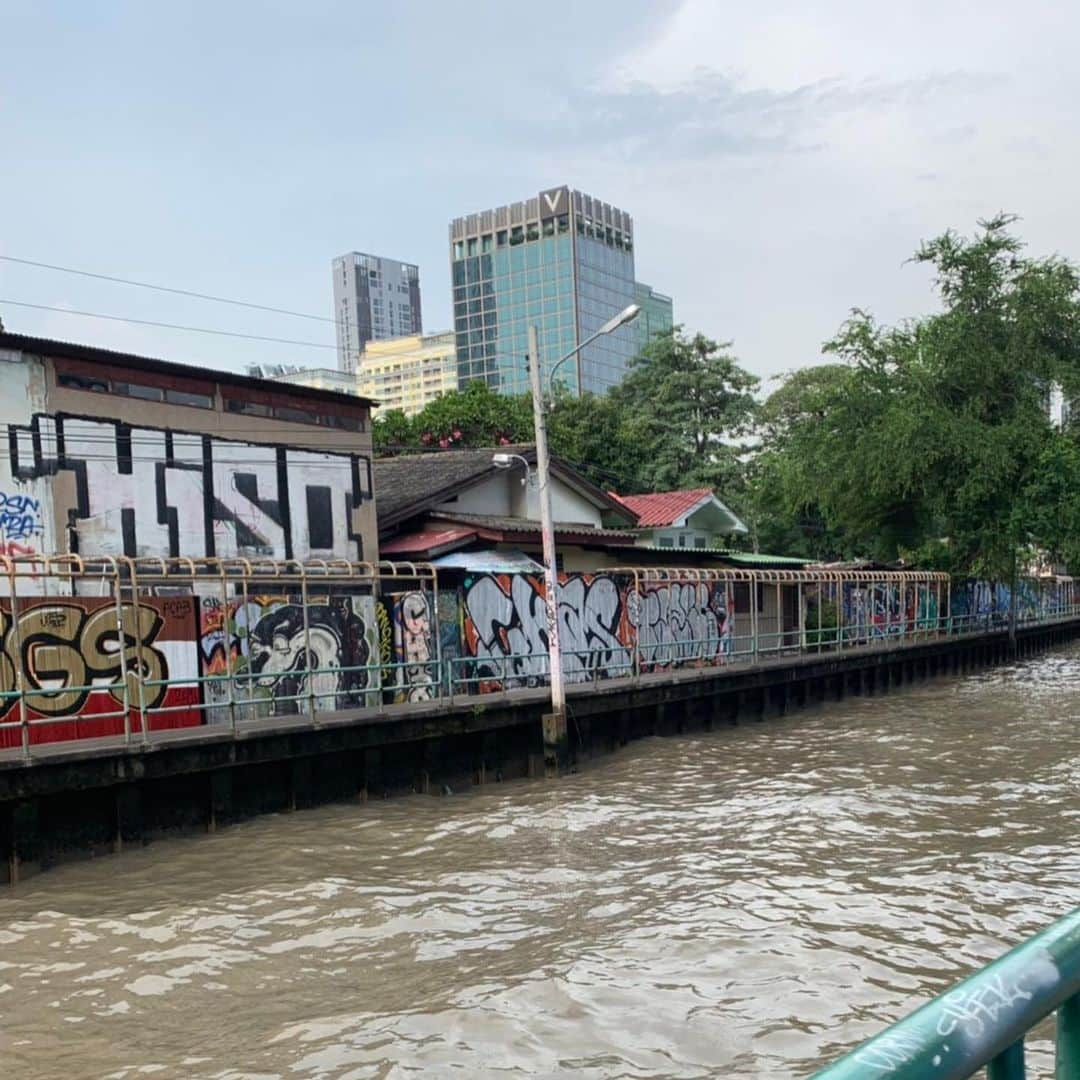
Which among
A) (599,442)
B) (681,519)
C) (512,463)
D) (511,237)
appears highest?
(511,237)

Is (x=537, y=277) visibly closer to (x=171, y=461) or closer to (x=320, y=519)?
(x=320, y=519)

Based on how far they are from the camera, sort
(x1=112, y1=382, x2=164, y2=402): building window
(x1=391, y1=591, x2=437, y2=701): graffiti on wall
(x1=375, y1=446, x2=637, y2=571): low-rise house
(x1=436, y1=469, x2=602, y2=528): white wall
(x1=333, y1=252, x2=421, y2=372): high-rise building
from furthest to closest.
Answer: (x1=333, y1=252, x2=421, y2=372): high-rise building
(x1=436, y1=469, x2=602, y2=528): white wall
(x1=375, y1=446, x2=637, y2=571): low-rise house
(x1=391, y1=591, x2=437, y2=701): graffiti on wall
(x1=112, y1=382, x2=164, y2=402): building window

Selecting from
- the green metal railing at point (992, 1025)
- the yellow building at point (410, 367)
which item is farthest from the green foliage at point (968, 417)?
the yellow building at point (410, 367)

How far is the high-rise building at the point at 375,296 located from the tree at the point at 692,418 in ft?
337

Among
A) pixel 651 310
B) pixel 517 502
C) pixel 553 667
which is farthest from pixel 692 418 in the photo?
pixel 651 310

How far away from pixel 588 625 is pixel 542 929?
1317cm

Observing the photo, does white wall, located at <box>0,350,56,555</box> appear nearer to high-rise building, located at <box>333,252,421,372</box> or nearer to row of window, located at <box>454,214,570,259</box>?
row of window, located at <box>454,214,570,259</box>

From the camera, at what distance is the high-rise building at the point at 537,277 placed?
88625 millimetres

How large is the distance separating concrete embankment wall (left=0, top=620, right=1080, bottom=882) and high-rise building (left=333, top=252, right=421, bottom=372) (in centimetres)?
13029

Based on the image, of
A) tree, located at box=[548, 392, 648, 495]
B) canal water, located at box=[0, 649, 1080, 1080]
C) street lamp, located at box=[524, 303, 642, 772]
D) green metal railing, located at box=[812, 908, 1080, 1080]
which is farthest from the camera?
tree, located at box=[548, 392, 648, 495]

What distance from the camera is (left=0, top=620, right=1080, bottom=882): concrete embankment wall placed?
12.4 metres

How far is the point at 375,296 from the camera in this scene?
15625 centimetres

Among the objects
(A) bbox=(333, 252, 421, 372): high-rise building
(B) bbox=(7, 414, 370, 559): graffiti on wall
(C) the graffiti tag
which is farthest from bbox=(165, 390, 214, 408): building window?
(A) bbox=(333, 252, 421, 372): high-rise building

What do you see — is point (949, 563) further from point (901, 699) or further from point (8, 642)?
point (8, 642)
